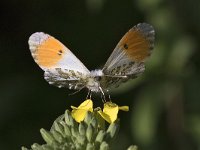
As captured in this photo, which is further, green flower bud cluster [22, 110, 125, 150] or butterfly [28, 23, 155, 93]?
butterfly [28, 23, 155, 93]

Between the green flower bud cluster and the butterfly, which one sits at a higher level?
the butterfly

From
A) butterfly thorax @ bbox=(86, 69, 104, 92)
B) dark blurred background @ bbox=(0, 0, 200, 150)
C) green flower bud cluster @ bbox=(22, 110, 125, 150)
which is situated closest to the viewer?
green flower bud cluster @ bbox=(22, 110, 125, 150)

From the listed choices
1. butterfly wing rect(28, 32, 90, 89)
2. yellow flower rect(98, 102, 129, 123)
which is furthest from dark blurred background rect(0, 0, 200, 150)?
yellow flower rect(98, 102, 129, 123)

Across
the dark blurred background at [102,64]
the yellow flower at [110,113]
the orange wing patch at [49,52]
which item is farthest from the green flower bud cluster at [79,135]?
the dark blurred background at [102,64]

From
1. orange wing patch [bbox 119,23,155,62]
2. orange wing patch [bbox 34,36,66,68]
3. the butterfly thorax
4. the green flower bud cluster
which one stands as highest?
orange wing patch [bbox 34,36,66,68]

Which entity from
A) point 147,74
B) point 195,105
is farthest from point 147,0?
point 195,105

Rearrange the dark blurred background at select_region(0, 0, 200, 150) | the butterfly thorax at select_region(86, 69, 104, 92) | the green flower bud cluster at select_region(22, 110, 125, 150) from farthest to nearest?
the dark blurred background at select_region(0, 0, 200, 150), the butterfly thorax at select_region(86, 69, 104, 92), the green flower bud cluster at select_region(22, 110, 125, 150)

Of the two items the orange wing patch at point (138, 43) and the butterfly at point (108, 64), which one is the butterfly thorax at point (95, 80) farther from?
the orange wing patch at point (138, 43)

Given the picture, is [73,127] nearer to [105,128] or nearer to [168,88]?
[105,128]

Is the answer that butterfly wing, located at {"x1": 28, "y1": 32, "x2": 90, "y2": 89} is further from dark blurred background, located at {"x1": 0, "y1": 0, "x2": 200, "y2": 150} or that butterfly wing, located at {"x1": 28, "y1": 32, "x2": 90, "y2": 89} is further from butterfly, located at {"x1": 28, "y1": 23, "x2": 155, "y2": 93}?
dark blurred background, located at {"x1": 0, "y1": 0, "x2": 200, "y2": 150}
